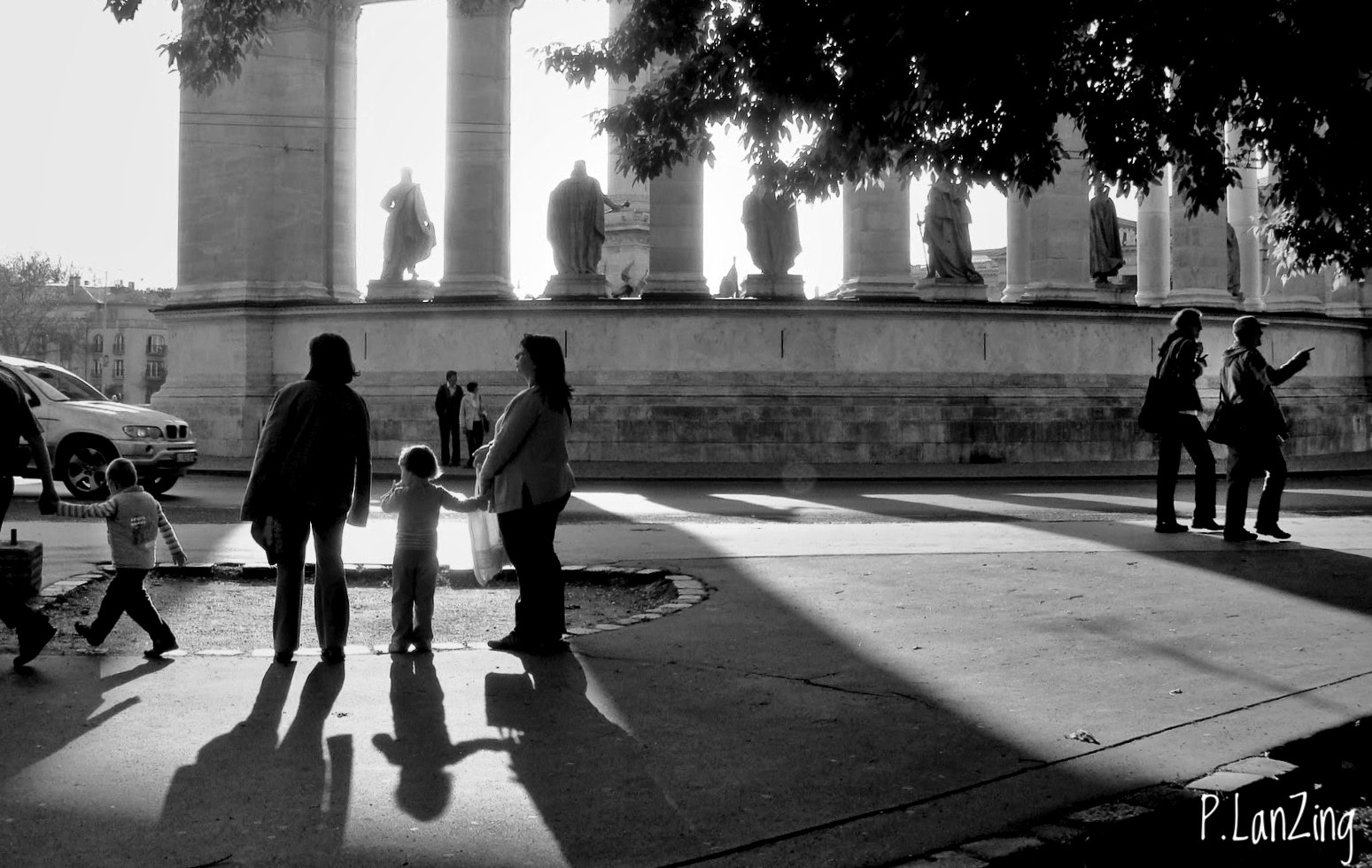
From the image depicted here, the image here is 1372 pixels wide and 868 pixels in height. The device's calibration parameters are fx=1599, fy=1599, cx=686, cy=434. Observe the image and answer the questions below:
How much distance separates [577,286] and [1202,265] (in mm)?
13794

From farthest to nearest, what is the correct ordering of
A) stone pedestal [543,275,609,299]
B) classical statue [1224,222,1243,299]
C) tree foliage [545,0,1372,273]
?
classical statue [1224,222,1243,299] < stone pedestal [543,275,609,299] < tree foliage [545,0,1372,273]

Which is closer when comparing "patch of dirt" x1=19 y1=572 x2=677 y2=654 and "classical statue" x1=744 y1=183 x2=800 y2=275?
"patch of dirt" x1=19 y1=572 x2=677 y2=654

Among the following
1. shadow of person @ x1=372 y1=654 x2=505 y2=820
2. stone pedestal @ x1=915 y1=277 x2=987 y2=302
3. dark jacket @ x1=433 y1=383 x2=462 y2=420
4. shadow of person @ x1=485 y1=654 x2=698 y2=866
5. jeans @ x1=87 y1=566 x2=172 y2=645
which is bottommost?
shadow of person @ x1=485 y1=654 x2=698 y2=866

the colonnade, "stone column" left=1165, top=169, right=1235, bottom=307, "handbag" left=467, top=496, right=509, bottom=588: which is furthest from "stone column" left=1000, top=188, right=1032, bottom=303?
"handbag" left=467, top=496, right=509, bottom=588

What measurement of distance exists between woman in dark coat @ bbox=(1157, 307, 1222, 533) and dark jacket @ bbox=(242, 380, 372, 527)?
8.67 metres

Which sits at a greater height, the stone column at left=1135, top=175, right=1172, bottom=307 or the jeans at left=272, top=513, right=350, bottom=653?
the stone column at left=1135, top=175, right=1172, bottom=307

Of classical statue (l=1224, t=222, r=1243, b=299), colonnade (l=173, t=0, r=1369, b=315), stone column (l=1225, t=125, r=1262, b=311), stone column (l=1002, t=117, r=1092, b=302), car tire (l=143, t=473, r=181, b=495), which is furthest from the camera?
stone column (l=1225, t=125, r=1262, b=311)

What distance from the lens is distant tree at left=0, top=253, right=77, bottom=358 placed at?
103 metres


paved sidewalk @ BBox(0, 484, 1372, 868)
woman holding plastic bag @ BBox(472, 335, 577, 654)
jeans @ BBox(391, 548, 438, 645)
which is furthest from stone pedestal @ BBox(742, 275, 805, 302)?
jeans @ BBox(391, 548, 438, 645)

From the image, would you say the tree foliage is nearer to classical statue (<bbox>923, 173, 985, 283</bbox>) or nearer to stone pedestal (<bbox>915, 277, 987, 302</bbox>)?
stone pedestal (<bbox>915, 277, 987, 302</bbox>)

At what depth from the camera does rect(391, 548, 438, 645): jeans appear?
873cm

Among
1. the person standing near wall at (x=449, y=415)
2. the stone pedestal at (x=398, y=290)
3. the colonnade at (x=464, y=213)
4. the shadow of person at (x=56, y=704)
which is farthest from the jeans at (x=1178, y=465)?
the stone pedestal at (x=398, y=290)

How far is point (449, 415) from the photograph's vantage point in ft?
98.8

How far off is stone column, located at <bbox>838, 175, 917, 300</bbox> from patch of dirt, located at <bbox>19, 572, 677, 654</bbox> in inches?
811
